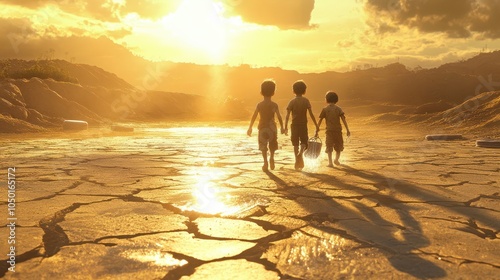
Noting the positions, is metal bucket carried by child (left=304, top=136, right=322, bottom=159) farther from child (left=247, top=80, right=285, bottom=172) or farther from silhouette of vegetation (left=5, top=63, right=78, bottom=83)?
silhouette of vegetation (left=5, top=63, right=78, bottom=83)

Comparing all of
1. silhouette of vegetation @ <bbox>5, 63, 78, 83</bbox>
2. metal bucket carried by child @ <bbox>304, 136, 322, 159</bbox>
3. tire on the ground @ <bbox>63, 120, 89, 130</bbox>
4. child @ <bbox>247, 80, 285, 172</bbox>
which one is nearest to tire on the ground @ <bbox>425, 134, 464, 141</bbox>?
metal bucket carried by child @ <bbox>304, 136, 322, 159</bbox>

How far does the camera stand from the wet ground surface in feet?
8.54

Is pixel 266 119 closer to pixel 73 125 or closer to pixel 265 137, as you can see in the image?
pixel 265 137

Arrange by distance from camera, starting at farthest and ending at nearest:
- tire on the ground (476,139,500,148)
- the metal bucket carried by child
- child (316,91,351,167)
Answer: tire on the ground (476,139,500,148) → child (316,91,351,167) → the metal bucket carried by child

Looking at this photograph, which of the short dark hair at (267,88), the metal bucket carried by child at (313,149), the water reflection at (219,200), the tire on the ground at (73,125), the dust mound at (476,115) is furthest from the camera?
the tire on the ground at (73,125)

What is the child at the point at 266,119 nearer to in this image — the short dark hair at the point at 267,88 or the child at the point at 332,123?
the short dark hair at the point at 267,88

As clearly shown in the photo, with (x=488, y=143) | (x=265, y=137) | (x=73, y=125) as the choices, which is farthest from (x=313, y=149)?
(x=73, y=125)

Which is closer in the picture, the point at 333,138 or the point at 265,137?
the point at 265,137

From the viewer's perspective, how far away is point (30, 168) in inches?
255

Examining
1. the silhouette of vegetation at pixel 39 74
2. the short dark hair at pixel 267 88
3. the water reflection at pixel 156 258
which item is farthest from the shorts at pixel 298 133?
the silhouette of vegetation at pixel 39 74

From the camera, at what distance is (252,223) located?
11.7 feet

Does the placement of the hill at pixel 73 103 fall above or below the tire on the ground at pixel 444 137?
above

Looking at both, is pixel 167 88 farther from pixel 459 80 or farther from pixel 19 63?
pixel 459 80

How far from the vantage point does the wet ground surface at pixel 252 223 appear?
8.54 feet
